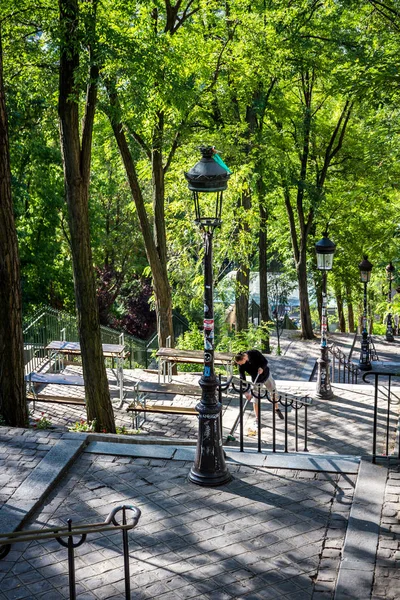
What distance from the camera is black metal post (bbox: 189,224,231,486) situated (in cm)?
770

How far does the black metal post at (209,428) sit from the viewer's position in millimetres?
7703

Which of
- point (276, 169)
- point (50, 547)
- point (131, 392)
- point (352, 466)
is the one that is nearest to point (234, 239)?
point (276, 169)

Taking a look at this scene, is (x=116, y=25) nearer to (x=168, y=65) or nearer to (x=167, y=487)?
(x=168, y=65)

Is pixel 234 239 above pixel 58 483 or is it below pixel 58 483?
above

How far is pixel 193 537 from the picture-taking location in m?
6.55

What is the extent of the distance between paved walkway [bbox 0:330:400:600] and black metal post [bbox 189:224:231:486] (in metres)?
0.14

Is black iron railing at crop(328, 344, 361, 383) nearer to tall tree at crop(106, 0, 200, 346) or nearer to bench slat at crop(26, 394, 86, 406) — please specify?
tall tree at crop(106, 0, 200, 346)

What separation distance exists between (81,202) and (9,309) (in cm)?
215

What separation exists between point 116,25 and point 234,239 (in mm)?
8884

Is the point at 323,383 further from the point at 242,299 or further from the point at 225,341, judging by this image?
the point at 242,299

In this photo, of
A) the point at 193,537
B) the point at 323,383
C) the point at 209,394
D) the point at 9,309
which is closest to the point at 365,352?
the point at 323,383

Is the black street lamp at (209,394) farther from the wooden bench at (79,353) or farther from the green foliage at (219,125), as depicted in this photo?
the wooden bench at (79,353)

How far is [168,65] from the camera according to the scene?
41.0 feet

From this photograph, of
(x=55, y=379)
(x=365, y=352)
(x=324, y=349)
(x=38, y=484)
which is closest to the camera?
(x=38, y=484)
